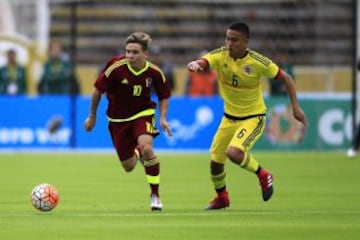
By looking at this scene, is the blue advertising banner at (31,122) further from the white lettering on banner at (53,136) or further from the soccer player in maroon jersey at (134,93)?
the soccer player in maroon jersey at (134,93)

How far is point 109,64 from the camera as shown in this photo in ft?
48.8

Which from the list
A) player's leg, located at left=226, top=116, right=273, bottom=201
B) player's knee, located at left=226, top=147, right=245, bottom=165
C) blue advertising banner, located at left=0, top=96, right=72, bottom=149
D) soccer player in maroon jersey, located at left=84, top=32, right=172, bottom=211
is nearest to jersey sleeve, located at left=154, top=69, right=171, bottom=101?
soccer player in maroon jersey, located at left=84, top=32, right=172, bottom=211

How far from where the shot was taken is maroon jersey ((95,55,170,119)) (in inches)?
576

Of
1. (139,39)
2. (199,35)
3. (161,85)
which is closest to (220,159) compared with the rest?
(161,85)

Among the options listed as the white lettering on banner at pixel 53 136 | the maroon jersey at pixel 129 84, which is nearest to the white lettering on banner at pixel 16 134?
the white lettering on banner at pixel 53 136

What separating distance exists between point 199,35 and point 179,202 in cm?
2054

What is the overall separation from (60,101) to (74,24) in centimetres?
253

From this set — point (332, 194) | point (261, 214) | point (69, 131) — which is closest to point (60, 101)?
point (69, 131)

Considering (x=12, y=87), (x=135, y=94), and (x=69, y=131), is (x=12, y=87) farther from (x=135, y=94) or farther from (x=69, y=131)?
(x=135, y=94)

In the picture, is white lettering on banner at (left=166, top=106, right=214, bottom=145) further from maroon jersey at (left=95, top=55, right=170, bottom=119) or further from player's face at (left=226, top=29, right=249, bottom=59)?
player's face at (left=226, top=29, right=249, bottom=59)

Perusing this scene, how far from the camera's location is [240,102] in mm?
14875

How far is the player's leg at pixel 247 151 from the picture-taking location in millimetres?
14367

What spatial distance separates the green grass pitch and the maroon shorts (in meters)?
0.69

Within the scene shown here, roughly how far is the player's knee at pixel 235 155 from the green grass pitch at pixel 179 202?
605 mm
